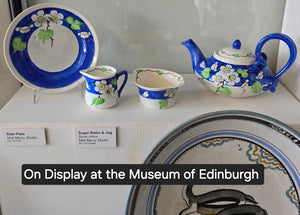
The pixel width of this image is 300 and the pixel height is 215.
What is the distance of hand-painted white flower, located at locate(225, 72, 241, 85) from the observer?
78 centimetres

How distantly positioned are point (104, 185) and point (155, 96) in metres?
0.25

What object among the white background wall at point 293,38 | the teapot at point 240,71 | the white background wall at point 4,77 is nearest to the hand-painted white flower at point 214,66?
the teapot at point 240,71

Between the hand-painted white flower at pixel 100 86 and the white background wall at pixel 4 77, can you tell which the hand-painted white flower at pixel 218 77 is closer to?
the hand-painted white flower at pixel 100 86

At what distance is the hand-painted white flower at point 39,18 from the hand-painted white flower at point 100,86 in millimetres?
218

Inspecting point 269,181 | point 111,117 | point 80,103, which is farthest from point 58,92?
point 269,181

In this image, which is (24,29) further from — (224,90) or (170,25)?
(224,90)

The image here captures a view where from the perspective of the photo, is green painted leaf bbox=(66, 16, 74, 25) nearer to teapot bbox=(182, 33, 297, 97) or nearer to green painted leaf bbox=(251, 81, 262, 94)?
teapot bbox=(182, 33, 297, 97)

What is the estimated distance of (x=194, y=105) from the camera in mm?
808

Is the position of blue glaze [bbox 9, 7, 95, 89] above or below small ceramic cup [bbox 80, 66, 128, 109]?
above

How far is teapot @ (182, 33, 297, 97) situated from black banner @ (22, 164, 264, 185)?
18 cm

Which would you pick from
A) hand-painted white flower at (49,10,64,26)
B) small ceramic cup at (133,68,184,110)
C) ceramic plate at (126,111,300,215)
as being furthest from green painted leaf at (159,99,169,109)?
hand-painted white flower at (49,10,64,26)

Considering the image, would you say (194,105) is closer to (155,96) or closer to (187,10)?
(155,96)

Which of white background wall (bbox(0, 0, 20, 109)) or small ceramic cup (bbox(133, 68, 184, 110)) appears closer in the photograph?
small ceramic cup (bbox(133, 68, 184, 110))

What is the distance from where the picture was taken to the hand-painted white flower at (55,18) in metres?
0.82
